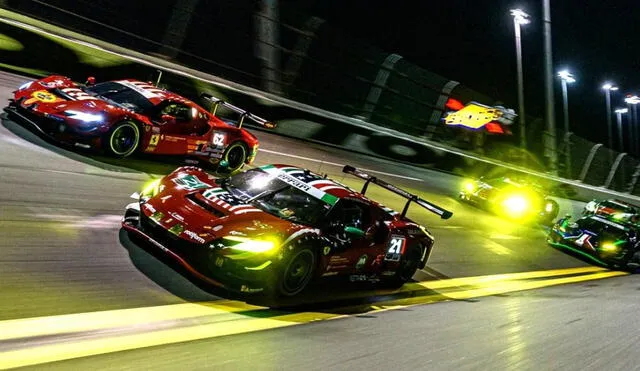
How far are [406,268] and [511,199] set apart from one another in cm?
1087

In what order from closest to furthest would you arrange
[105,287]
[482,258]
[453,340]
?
[105,287], [453,340], [482,258]

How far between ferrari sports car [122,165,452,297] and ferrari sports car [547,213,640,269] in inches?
345

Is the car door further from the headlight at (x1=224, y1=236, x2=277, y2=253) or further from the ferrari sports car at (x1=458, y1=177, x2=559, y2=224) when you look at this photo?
the ferrari sports car at (x1=458, y1=177, x2=559, y2=224)

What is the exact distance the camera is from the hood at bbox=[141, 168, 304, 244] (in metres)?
6.27

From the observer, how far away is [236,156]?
12.7 metres

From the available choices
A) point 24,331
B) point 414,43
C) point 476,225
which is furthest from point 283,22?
point 414,43

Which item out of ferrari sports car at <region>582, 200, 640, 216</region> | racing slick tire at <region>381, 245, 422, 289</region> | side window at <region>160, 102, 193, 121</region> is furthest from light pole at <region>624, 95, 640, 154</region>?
racing slick tire at <region>381, 245, 422, 289</region>

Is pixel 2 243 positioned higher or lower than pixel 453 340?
lower

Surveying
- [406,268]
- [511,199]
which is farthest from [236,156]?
[511,199]

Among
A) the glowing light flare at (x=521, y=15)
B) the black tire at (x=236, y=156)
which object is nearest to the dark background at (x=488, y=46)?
the glowing light flare at (x=521, y=15)

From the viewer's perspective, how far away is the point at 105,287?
5895mm

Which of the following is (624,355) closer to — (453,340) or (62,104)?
(453,340)

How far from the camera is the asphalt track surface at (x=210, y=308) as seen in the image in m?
4.92

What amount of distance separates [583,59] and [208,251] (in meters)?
70.1
